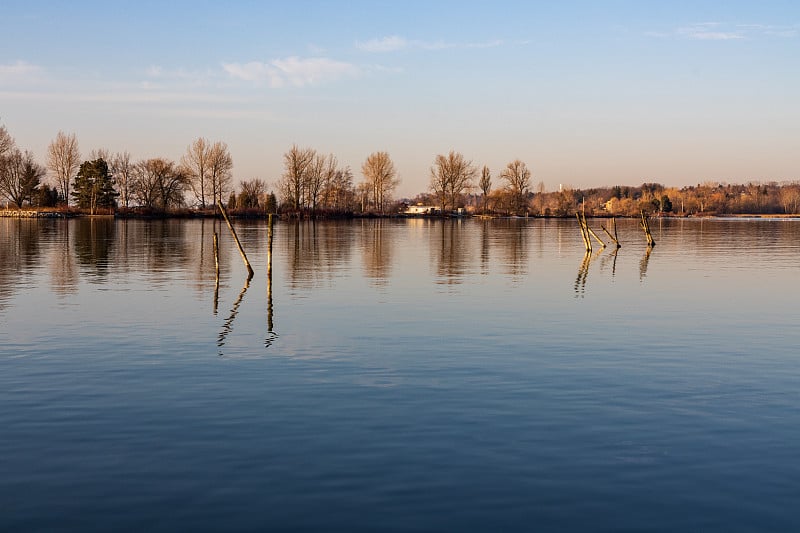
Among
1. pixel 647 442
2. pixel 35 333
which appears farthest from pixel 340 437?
pixel 35 333

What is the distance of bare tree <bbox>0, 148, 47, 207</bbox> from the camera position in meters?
132

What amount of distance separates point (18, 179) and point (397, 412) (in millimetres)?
139235

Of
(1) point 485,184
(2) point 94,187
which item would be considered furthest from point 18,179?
(1) point 485,184

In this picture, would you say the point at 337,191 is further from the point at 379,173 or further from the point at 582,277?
the point at 582,277

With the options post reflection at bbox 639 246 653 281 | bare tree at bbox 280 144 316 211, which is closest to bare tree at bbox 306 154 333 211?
bare tree at bbox 280 144 316 211

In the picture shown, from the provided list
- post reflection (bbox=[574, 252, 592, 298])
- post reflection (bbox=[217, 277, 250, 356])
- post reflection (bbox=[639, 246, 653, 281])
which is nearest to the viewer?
post reflection (bbox=[217, 277, 250, 356])

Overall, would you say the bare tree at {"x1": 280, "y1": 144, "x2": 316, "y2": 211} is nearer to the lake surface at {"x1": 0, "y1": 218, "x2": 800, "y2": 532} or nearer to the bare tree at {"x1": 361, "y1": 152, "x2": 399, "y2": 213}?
the bare tree at {"x1": 361, "y1": 152, "x2": 399, "y2": 213}

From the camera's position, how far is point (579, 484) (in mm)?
10164

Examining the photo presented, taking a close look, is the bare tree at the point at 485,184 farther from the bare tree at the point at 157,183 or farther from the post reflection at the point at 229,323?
the post reflection at the point at 229,323

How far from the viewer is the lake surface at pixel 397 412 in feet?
30.9

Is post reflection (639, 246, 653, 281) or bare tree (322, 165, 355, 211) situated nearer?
post reflection (639, 246, 653, 281)

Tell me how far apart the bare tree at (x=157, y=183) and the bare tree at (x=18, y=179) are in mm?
17278

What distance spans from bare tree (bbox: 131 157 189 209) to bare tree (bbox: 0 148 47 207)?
17.3 m

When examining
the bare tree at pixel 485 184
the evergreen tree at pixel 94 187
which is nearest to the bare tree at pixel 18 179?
the evergreen tree at pixel 94 187
